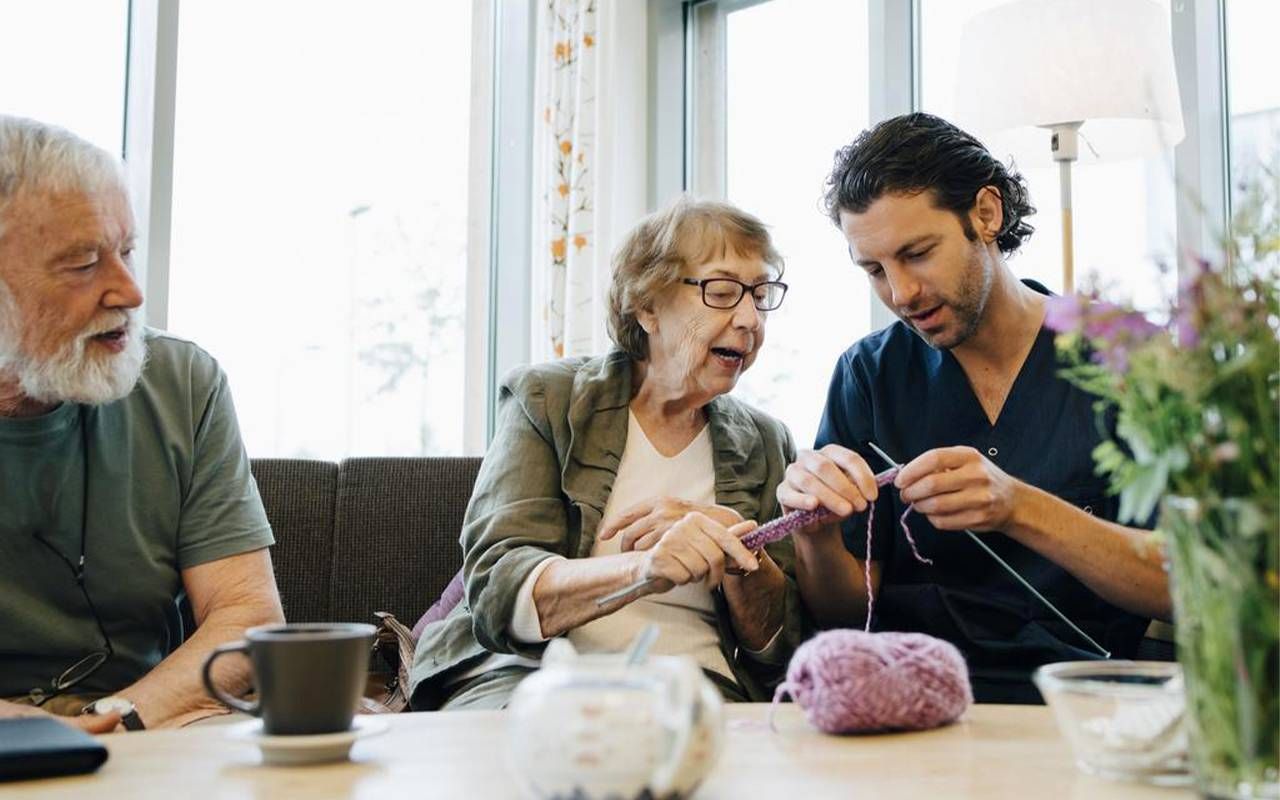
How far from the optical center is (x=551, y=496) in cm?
194

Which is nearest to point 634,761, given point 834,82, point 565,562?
point 565,562

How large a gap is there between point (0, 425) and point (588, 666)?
127 cm

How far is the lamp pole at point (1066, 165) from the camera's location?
258 cm

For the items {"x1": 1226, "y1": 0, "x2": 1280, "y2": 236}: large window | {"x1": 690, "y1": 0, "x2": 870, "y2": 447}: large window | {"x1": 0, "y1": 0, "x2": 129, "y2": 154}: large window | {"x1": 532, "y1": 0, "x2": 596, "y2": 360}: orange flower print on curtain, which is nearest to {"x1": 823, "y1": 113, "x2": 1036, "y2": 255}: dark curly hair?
{"x1": 1226, "y1": 0, "x2": 1280, "y2": 236}: large window

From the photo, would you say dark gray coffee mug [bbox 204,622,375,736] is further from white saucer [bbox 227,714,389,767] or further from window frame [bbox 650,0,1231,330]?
window frame [bbox 650,0,1231,330]

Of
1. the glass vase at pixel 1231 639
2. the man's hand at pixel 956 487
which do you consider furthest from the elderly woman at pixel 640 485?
the glass vase at pixel 1231 639

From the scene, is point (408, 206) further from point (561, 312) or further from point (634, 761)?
point (634, 761)

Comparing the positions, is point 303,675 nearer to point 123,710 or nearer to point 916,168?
point 123,710

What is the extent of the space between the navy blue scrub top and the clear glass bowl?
79cm

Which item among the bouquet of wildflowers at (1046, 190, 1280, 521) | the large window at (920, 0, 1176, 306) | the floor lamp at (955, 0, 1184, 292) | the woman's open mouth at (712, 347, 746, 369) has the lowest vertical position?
the bouquet of wildflowers at (1046, 190, 1280, 521)

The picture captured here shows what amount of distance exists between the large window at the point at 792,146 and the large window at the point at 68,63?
1.63 m

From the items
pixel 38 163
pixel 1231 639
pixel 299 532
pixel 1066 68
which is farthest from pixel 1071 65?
pixel 1231 639

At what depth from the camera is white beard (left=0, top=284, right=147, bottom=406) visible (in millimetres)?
1726

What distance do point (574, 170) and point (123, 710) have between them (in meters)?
2.38
